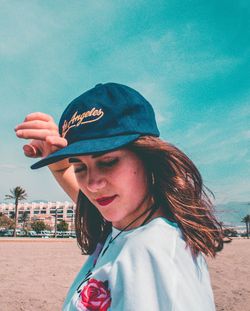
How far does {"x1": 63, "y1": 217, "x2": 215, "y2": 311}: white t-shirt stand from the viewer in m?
0.89

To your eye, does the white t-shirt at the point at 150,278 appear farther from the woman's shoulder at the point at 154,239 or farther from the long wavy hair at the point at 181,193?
the long wavy hair at the point at 181,193

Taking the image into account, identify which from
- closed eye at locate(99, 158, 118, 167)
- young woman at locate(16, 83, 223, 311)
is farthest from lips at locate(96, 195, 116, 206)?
closed eye at locate(99, 158, 118, 167)

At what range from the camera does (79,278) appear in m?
1.42

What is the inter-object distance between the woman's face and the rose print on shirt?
0.30 meters

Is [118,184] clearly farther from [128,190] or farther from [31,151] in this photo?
[31,151]

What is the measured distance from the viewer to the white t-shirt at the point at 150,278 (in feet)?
2.92

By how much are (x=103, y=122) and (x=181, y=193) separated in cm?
44

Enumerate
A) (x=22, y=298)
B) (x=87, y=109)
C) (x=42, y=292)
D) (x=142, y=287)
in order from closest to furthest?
(x=142, y=287) → (x=87, y=109) → (x=22, y=298) → (x=42, y=292)

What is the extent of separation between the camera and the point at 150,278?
3.02 feet

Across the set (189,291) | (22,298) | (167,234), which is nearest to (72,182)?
(167,234)

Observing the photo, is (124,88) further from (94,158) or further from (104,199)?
(104,199)

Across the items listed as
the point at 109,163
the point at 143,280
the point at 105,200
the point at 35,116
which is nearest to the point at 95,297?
the point at 143,280

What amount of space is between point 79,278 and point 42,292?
591cm

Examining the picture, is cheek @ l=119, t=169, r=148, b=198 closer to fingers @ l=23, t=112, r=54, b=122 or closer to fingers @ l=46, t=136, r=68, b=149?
fingers @ l=46, t=136, r=68, b=149
